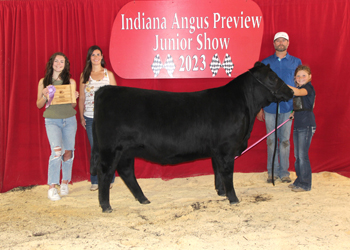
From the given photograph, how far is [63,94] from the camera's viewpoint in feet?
12.7

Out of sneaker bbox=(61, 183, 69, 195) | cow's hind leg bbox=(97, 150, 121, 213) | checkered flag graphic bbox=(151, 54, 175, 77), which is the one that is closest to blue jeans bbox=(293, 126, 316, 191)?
checkered flag graphic bbox=(151, 54, 175, 77)

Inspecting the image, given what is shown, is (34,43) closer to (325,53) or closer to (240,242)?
(240,242)

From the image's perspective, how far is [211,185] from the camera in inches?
178

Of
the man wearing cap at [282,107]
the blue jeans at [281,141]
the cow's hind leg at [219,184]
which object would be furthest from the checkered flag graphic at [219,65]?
the cow's hind leg at [219,184]

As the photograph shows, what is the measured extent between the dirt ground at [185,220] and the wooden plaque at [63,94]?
4.05ft

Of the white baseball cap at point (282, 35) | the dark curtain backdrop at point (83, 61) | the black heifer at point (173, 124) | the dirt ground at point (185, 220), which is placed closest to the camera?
the dirt ground at point (185, 220)

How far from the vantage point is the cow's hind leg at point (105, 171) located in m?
3.27

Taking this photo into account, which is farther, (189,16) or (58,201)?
(189,16)

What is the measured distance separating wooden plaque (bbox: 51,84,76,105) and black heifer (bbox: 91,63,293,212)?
65 centimetres

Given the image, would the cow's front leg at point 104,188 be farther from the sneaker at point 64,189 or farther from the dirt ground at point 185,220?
the sneaker at point 64,189

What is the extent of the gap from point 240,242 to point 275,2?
11.9 feet

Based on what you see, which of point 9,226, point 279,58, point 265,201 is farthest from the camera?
point 279,58

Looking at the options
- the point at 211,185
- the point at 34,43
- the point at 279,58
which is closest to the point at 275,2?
the point at 279,58

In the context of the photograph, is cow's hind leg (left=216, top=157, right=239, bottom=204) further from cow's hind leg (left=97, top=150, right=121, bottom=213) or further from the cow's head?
cow's hind leg (left=97, top=150, right=121, bottom=213)
